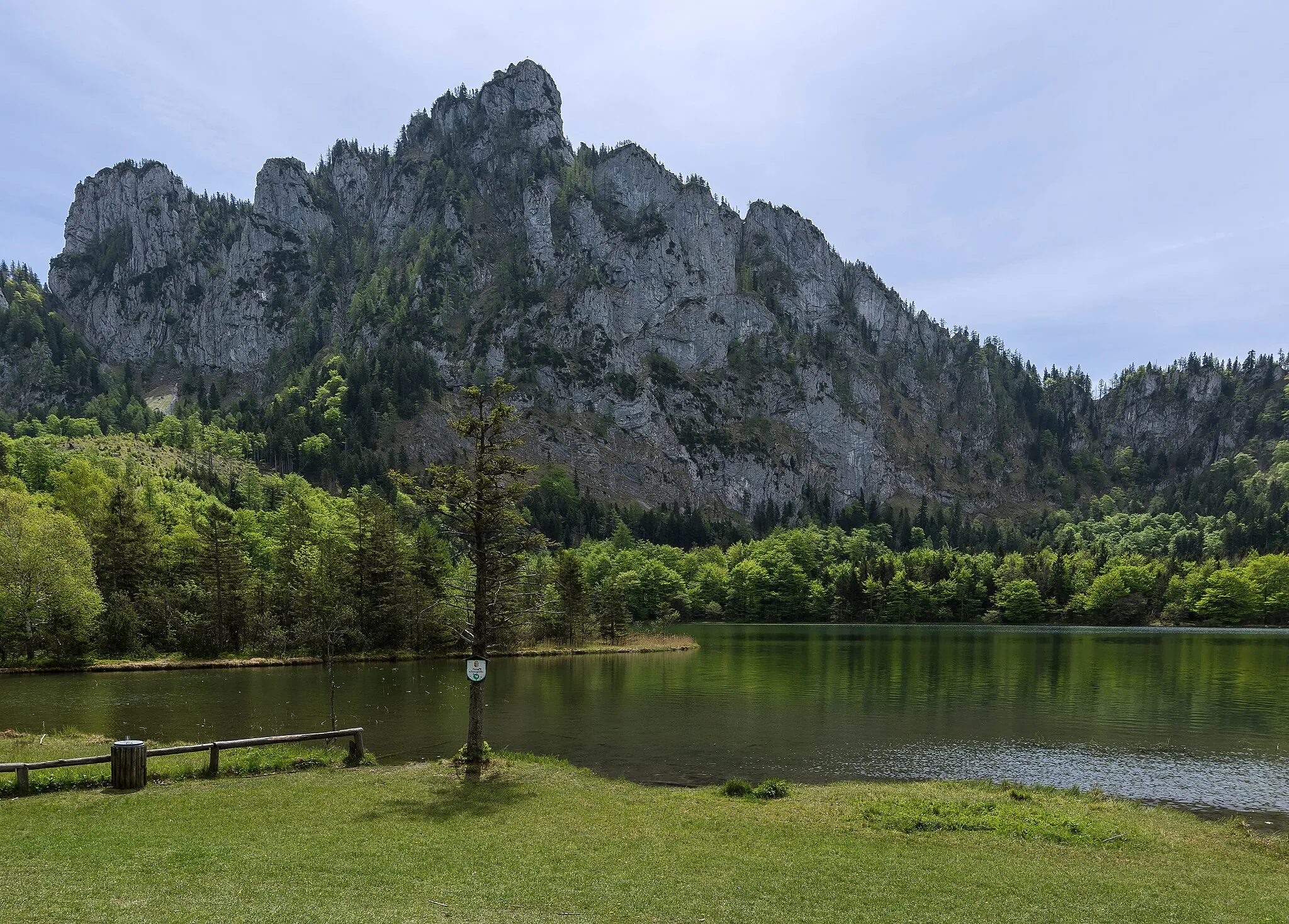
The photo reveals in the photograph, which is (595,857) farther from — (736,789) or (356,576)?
(356,576)

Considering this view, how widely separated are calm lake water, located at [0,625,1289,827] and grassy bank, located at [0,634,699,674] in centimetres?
352

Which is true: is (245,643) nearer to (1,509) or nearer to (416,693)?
(1,509)

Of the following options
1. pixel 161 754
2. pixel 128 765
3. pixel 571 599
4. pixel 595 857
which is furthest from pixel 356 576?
pixel 595 857

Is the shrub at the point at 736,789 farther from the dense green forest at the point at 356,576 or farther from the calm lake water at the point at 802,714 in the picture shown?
the dense green forest at the point at 356,576

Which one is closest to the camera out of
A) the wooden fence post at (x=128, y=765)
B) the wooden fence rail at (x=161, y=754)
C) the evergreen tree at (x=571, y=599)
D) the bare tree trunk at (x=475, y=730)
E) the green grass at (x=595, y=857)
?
the green grass at (x=595, y=857)

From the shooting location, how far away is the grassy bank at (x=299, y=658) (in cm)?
6184

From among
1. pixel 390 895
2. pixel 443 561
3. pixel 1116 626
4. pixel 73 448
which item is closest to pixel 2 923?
pixel 390 895

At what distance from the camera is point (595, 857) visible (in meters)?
16.5

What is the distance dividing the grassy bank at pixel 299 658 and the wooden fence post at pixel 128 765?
50.3 metres

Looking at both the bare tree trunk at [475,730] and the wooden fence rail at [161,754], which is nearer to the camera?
the wooden fence rail at [161,754]

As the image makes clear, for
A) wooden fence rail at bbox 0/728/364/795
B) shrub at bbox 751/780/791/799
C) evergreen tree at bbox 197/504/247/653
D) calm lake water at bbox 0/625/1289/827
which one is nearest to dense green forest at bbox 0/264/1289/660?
evergreen tree at bbox 197/504/247/653

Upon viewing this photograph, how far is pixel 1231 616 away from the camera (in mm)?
137250

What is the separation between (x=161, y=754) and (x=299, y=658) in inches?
2159

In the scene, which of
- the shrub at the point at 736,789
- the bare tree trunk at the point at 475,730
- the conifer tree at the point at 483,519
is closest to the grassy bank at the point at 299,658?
the conifer tree at the point at 483,519
